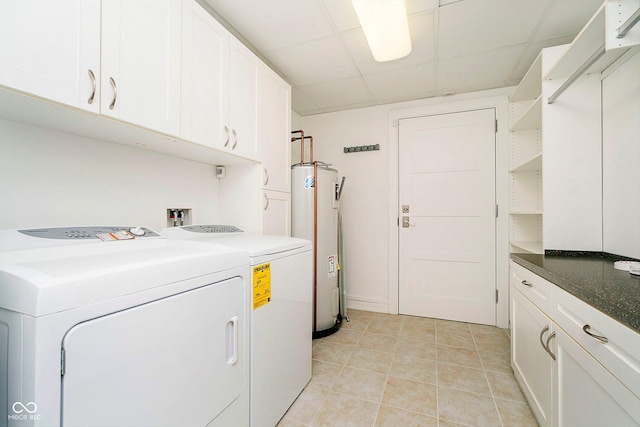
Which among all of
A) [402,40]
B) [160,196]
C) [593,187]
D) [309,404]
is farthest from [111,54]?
[593,187]

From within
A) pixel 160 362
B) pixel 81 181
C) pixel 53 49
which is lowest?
pixel 160 362

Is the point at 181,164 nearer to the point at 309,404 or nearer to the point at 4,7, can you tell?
the point at 4,7

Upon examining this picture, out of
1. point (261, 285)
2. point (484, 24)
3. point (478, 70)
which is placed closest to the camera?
point (261, 285)

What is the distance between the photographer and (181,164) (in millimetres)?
1743

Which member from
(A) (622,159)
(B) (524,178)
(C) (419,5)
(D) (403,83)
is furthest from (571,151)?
(D) (403,83)

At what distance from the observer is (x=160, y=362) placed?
808 millimetres

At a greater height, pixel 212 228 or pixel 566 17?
pixel 566 17

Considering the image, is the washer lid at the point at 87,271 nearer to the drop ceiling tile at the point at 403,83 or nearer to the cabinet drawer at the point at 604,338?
the cabinet drawer at the point at 604,338

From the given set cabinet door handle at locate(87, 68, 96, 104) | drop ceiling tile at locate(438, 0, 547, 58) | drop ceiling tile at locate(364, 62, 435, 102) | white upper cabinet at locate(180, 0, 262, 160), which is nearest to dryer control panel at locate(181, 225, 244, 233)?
white upper cabinet at locate(180, 0, 262, 160)

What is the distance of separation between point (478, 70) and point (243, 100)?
2.01m

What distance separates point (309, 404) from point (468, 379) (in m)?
1.09

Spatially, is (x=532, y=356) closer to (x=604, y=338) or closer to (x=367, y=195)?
(x=604, y=338)

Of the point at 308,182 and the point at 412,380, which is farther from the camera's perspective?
the point at 308,182

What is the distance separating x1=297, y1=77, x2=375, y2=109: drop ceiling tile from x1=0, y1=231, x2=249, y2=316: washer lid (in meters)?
2.01
